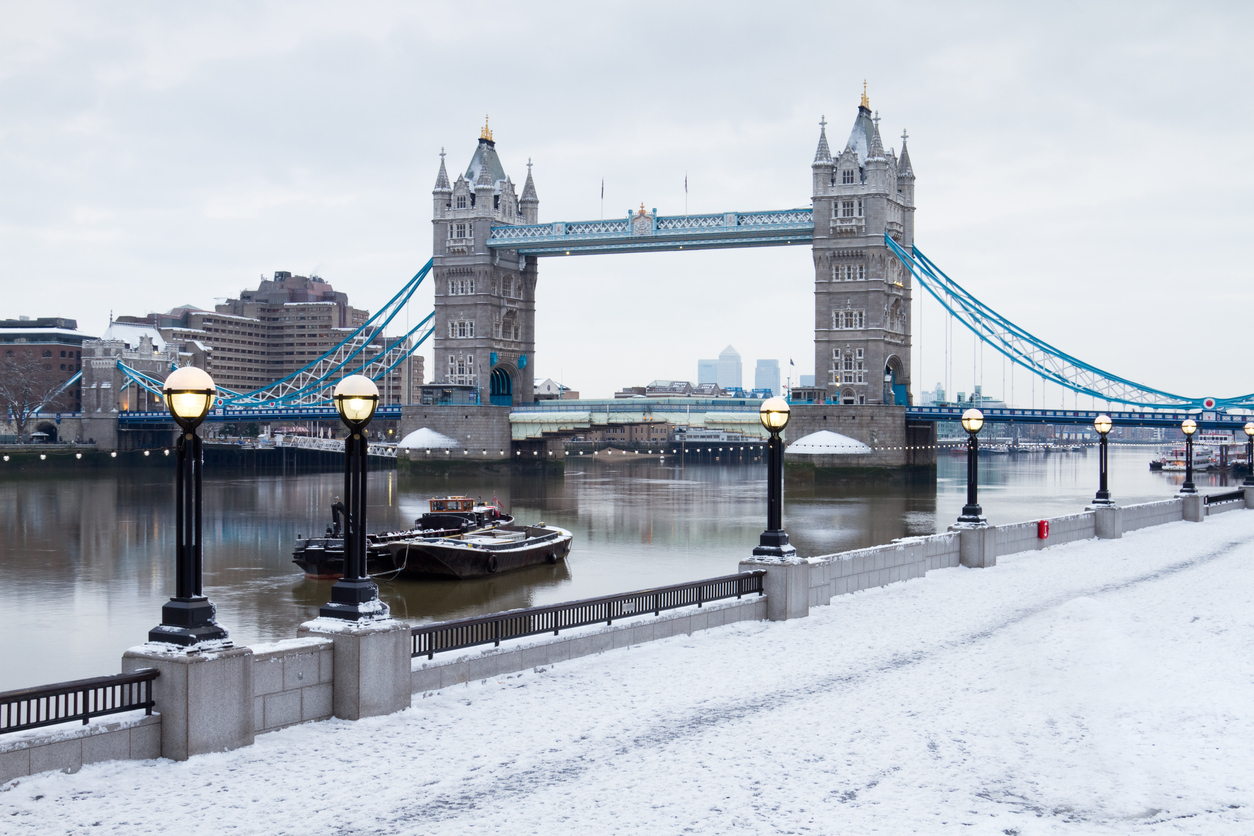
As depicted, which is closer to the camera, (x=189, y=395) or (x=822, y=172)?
(x=189, y=395)

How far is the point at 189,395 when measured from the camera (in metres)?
11.1

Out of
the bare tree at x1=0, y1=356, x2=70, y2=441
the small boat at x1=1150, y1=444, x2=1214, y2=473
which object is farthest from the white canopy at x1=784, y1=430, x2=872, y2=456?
the bare tree at x1=0, y1=356, x2=70, y2=441

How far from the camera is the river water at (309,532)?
2770 centimetres

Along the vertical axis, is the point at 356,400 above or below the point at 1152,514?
above

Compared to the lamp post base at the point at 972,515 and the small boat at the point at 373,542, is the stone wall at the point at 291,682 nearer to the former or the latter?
the lamp post base at the point at 972,515

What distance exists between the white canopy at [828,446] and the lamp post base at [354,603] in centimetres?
6995

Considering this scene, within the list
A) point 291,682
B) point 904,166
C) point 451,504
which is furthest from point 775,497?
point 904,166

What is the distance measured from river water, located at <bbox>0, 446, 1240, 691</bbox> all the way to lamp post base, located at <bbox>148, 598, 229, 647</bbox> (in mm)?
11506

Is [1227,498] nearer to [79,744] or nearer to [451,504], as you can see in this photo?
[451,504]

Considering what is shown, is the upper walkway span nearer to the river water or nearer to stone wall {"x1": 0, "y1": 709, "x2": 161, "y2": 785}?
the river water

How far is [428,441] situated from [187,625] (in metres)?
83.5

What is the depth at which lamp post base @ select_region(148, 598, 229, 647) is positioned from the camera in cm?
1095

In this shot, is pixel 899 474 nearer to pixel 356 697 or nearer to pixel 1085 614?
pixel 1085 614

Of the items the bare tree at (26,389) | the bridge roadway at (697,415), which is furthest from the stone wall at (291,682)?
the bare tree at (26,389)
